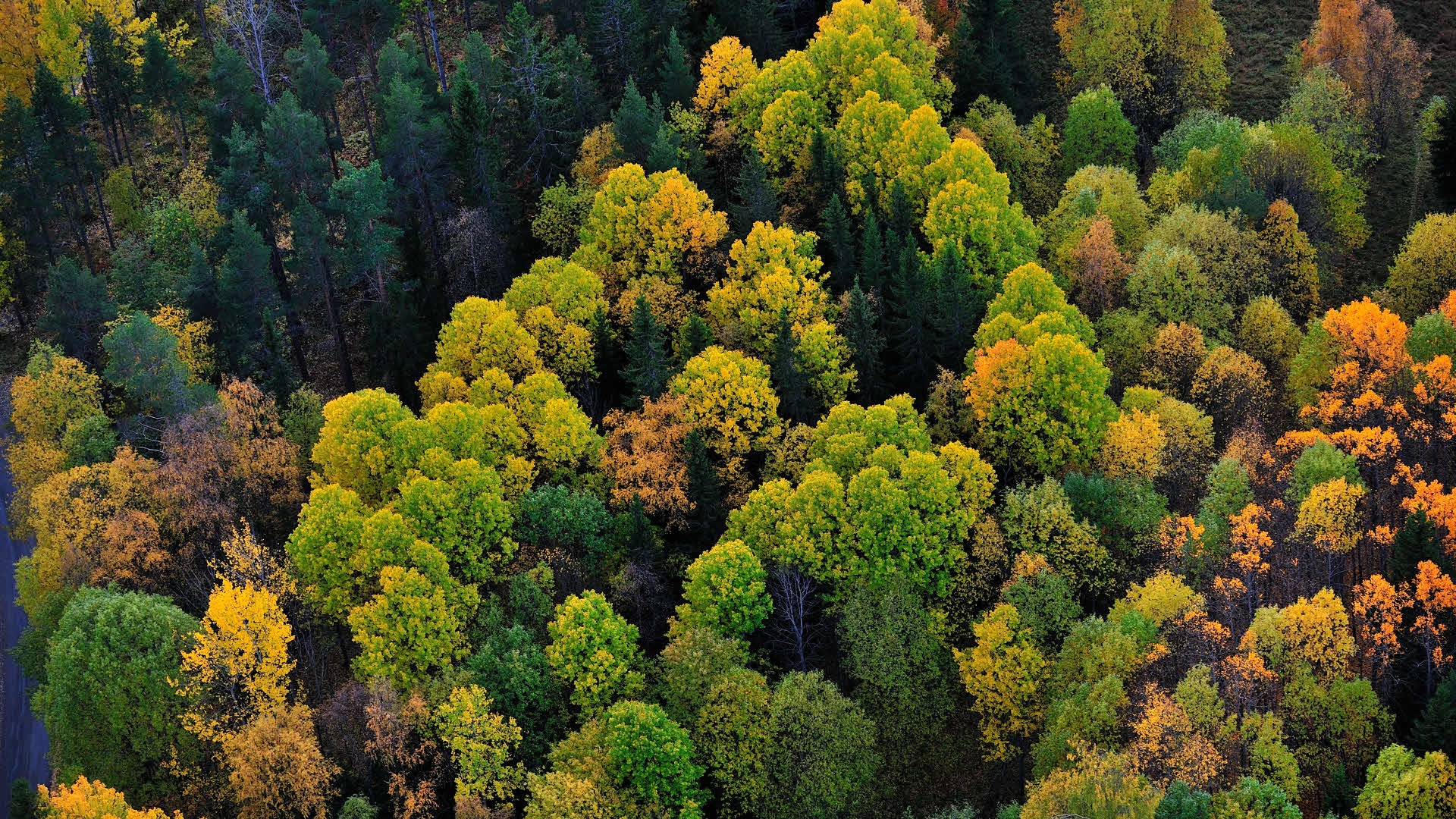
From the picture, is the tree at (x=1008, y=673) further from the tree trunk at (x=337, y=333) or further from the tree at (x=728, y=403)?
the tree trunk at (x=337, y=333)

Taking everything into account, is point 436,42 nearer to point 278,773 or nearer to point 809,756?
point 278,773

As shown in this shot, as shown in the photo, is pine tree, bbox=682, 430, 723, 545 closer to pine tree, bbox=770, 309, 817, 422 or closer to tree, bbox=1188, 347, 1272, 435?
pine tree, bbox=770, 309, 817, 422

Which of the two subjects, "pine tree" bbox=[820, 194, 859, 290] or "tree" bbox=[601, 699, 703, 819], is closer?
"tree" bbox=[601, 699, 703, 819]

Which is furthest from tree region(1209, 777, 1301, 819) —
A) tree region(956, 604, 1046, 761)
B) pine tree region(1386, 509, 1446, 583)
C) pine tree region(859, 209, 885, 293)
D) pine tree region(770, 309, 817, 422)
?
pine tree region(859, 209, 885, 293)

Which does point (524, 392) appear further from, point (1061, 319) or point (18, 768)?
point (18, 768)

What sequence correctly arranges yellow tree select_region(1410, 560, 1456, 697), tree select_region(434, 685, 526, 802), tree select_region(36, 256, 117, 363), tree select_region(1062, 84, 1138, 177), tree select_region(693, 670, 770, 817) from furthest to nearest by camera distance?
tree select_region(1062, 84, 1138, 177) → tree select_region(36, 256, 117, 363) → tree select_region(693, 670, 770, 817) → yellow tree select_region(1410, 560, 1456, 697) → tree select_region(434, 685, 526, 802)

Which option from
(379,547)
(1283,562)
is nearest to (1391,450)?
(1283,562)

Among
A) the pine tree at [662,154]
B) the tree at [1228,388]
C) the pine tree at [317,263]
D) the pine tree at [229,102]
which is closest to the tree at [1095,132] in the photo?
the tree at [1228,388]
